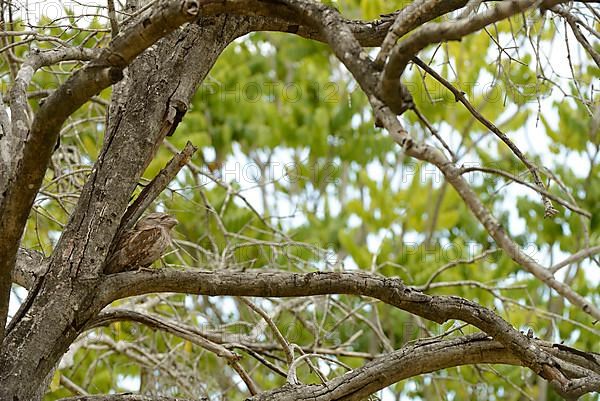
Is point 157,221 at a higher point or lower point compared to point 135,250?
higher

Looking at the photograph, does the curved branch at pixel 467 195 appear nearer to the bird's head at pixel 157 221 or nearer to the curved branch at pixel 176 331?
the bird's head at pixel 157 221

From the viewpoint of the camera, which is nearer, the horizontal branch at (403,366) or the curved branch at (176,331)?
the horizontal branch at (403,366)

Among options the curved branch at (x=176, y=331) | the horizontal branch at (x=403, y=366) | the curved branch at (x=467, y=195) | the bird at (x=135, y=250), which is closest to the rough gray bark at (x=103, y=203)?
the bird at (x=135, y=250)

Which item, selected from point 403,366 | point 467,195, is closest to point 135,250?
point 403,366

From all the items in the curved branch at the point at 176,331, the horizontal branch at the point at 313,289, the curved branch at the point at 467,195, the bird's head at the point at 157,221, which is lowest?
the curved branch at the point at 467,195

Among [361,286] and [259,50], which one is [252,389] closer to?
[361,286]

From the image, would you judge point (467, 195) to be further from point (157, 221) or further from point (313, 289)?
point (157, 221)

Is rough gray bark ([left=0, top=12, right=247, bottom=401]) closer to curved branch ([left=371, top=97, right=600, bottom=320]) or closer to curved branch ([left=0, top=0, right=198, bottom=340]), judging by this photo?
curved branch ([left=0, top=0, right=198, bottom=340])

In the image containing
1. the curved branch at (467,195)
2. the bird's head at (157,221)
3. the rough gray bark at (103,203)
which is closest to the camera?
the curved branch at (467,195)

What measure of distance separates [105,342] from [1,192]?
2.23 m

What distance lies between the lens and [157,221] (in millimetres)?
2088

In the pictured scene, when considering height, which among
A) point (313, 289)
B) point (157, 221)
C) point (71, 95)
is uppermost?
point (157, 221)

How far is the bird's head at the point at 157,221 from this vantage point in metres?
2.02

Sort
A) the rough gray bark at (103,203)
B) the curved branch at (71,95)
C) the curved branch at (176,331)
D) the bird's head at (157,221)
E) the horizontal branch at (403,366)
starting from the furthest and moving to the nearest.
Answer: the curved branch at (176,331) → the bird's head at (157,221) → the horizontal branch at (403,366) → the rough gray bark at (103,203) → the curved branch at (71,95)
